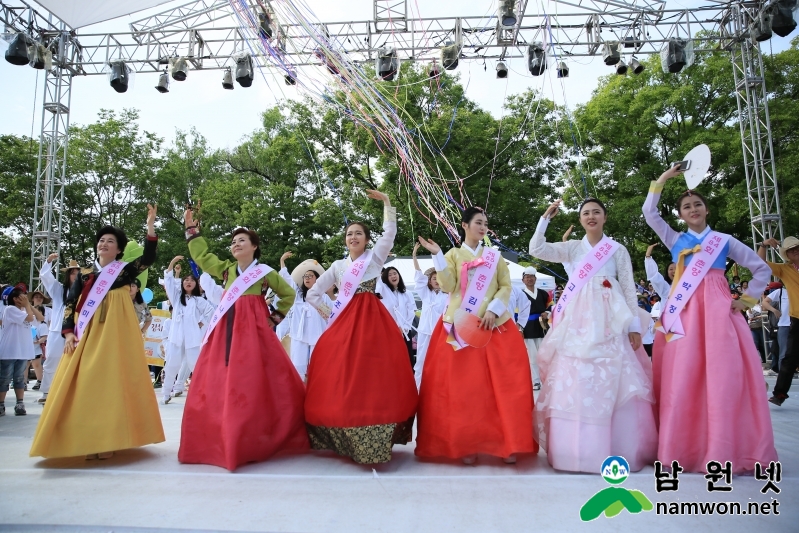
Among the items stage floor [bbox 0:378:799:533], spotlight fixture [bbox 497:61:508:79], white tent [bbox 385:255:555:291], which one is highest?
spotlight fixture [bbox 497:61:508:79]

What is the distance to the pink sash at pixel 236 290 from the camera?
358cm

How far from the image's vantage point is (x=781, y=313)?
6.62 metres

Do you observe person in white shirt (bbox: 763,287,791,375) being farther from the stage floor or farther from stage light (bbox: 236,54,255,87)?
stage light (bbox: 236,54,255,87)

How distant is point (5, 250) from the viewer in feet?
65.6

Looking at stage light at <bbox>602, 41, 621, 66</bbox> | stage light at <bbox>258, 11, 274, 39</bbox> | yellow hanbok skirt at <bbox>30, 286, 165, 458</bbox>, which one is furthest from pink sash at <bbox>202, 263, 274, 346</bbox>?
stage light at <bbox>602, 41, 621, 66</bbox>

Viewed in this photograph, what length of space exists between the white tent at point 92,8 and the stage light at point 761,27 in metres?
9.23

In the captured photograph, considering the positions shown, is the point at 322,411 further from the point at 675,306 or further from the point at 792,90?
the point at 792,90

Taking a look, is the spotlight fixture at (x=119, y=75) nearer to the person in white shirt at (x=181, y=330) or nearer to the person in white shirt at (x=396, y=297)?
the person in white shirt at (x=181, y=330)

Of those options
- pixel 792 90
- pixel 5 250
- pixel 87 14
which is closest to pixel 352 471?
pixel 87 14

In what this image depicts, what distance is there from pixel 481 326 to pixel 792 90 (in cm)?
1715

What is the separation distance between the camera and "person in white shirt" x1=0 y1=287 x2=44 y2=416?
18.2 feet

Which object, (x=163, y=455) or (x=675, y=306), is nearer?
(x=675, y=306)

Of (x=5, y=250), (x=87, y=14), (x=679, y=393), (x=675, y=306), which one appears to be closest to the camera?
(x=679, y=393)

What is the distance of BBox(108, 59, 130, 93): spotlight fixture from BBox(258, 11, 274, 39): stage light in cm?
516
